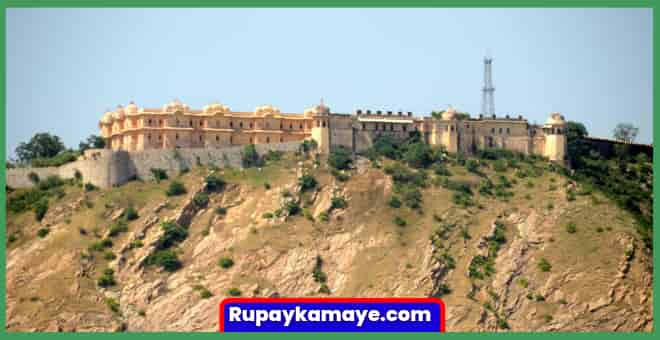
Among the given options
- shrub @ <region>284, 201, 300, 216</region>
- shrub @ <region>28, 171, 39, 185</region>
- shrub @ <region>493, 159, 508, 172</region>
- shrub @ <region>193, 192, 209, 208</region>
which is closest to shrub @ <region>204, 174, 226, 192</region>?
shrub @ <region>193, 192, 209, 208</region>

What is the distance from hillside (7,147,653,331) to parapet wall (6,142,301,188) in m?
0.83

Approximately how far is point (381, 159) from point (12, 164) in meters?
22.3

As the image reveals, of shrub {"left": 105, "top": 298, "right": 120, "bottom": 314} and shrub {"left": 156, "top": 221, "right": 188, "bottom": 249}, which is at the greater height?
shrub {"left": 156, "top": 221, "right": 188, "bottom": 249}

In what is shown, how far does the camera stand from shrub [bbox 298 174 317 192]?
98625mm

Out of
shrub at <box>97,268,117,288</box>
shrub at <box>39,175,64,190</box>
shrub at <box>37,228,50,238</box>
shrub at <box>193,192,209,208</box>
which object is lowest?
shrub at <box>97,268,117,288</box>

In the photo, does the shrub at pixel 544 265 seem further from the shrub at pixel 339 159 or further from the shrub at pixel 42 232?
the shrub at pixel 42 232

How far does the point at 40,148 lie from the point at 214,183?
13.9 metres

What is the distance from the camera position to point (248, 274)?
9238 cm

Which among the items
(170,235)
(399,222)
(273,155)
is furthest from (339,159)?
(170,235)

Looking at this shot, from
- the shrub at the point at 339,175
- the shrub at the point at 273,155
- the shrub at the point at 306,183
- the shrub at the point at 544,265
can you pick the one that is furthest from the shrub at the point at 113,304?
the shrub at the point at 544,265

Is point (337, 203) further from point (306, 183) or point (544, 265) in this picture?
point (544, 265)

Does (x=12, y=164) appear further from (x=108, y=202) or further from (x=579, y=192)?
(x=579, y=192)

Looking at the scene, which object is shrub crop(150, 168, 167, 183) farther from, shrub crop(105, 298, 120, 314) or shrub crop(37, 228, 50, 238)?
shrub crop(105, 298, 120, 314)

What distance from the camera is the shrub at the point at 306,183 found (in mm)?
98625
